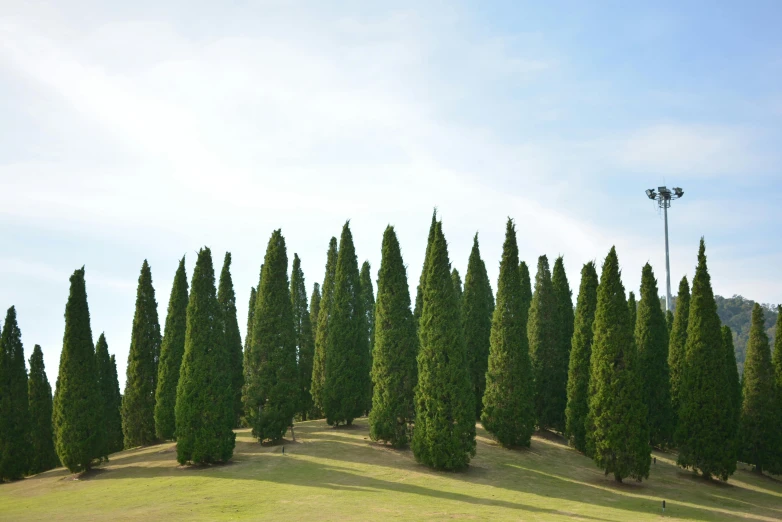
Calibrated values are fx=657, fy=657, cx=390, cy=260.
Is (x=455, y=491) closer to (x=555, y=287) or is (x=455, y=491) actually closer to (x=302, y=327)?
(x=555, y=287)

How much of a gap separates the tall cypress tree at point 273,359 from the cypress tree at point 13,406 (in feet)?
39.4

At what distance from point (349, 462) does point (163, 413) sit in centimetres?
1431

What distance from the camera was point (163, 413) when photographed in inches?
1526

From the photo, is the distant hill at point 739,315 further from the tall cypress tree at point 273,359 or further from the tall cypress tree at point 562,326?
the tall cypress tree at point 273,359

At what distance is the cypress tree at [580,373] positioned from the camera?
118 ft

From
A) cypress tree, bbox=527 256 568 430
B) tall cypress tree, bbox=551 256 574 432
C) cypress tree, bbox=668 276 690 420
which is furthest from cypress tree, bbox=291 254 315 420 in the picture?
cypress tree, bbox=668 276 690 420

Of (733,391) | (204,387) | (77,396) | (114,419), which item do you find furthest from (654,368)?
(114,419)

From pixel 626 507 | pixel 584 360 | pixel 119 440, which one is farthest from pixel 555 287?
pixel 119 440

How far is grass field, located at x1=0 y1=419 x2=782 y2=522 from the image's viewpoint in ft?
75.2

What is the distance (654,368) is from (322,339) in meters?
22.4

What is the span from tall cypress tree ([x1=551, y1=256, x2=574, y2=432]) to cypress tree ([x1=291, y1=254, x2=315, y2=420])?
62.3 feet

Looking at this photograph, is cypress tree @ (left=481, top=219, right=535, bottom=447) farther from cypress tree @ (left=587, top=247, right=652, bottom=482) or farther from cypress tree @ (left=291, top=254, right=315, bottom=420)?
Answer: cypress tree @ (left=291, top=254, right=315, bottom=420)

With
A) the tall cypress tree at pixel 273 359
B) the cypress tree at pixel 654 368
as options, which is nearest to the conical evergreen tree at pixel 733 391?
the cypress tree at pixel 654 368

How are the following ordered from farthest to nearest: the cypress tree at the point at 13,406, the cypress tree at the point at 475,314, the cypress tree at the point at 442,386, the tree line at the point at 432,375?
the cypress tree at the point at 475,314 → the cypress tree at the point at 13,406 → the tree line at the point at 432,375 → the cypress tree at the point at 442,386
